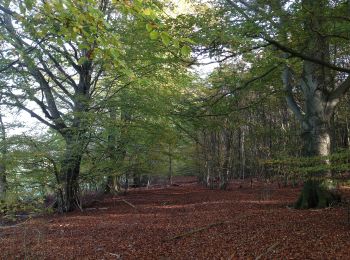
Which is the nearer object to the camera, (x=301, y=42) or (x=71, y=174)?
(x=301, y=42)

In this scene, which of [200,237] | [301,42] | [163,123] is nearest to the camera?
[200,237]

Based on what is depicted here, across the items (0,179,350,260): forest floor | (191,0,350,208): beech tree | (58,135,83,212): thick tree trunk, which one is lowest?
(0,179,350,260): forest floor

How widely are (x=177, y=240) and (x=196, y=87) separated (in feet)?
45.7

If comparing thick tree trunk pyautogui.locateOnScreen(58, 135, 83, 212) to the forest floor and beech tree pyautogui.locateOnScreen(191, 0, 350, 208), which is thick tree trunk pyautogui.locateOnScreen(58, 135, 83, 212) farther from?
beech tree pyautogui.locateOnScreen(191, 0, 350, 208)

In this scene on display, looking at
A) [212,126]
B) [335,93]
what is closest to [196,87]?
[212,126]

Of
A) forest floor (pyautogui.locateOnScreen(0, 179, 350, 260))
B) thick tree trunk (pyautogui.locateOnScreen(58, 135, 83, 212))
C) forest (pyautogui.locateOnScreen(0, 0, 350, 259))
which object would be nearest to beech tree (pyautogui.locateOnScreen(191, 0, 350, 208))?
forest (pyautogui.locateOnScreen(0, 0, 350, 259))

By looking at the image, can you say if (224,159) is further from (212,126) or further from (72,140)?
(72,140)

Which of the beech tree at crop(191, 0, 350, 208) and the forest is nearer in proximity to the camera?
the forest

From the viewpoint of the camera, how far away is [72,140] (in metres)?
11.3

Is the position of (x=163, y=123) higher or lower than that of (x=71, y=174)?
higher

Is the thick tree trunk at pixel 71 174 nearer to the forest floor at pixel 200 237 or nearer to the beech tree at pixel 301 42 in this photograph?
the forest floor at pixel 200 237

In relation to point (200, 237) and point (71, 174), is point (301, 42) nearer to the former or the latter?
point (200, 237)

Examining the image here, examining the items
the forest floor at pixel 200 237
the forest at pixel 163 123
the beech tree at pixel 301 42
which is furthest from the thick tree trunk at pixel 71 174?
the beech tree at pixel 301 42

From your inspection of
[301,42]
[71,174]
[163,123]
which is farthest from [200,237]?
[71,174]
